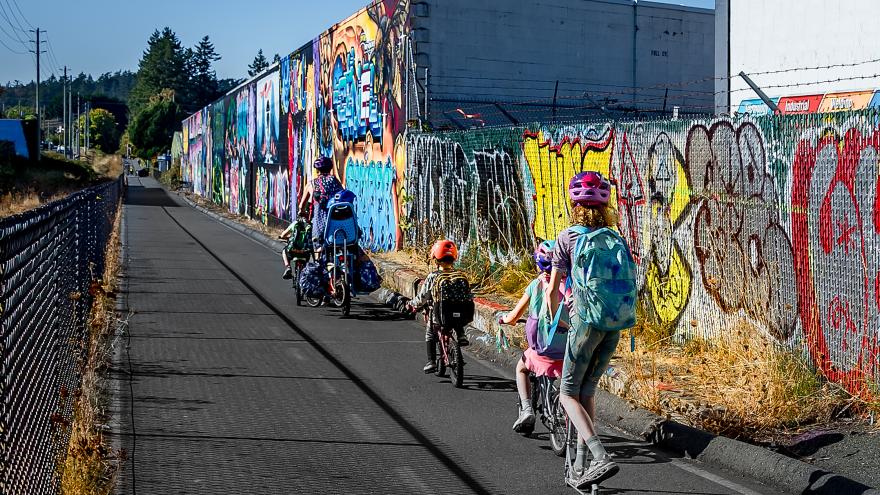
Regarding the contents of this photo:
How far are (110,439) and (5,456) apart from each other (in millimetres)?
3212

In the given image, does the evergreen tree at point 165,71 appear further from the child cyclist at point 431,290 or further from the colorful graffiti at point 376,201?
the child cyclist at point 431,290

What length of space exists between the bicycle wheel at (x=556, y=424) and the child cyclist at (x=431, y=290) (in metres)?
2.17

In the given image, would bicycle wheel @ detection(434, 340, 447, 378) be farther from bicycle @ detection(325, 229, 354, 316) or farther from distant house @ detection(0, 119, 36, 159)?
distant house @ detection(0, 119, 36, 159)

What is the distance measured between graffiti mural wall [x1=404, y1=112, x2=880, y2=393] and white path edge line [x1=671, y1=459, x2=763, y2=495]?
1606 millimetres

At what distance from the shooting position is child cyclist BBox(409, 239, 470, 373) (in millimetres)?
8938

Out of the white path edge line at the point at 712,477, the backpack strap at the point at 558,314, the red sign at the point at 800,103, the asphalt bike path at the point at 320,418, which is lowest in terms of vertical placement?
the white path edge line at the point at 712,477

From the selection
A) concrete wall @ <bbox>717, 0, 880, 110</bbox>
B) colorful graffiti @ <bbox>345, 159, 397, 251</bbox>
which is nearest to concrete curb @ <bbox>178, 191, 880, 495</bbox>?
concrete wall @ <bbox>717, 0, 880, 110</bbox>

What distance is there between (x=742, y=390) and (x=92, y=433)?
4.44 meters

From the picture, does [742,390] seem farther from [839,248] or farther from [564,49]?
[564,49]

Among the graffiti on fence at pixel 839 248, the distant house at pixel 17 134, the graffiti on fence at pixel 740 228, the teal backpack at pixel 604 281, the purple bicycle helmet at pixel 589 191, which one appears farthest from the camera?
the distant house at pixel 17 134

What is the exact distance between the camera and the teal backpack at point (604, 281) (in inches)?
222

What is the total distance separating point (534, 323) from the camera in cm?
673

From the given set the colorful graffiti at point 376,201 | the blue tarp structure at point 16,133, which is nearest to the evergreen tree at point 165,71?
the blue tarp structure at point 16,133

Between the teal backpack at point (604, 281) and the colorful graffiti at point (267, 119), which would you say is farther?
the colorful graffiti at point (267, 119)
